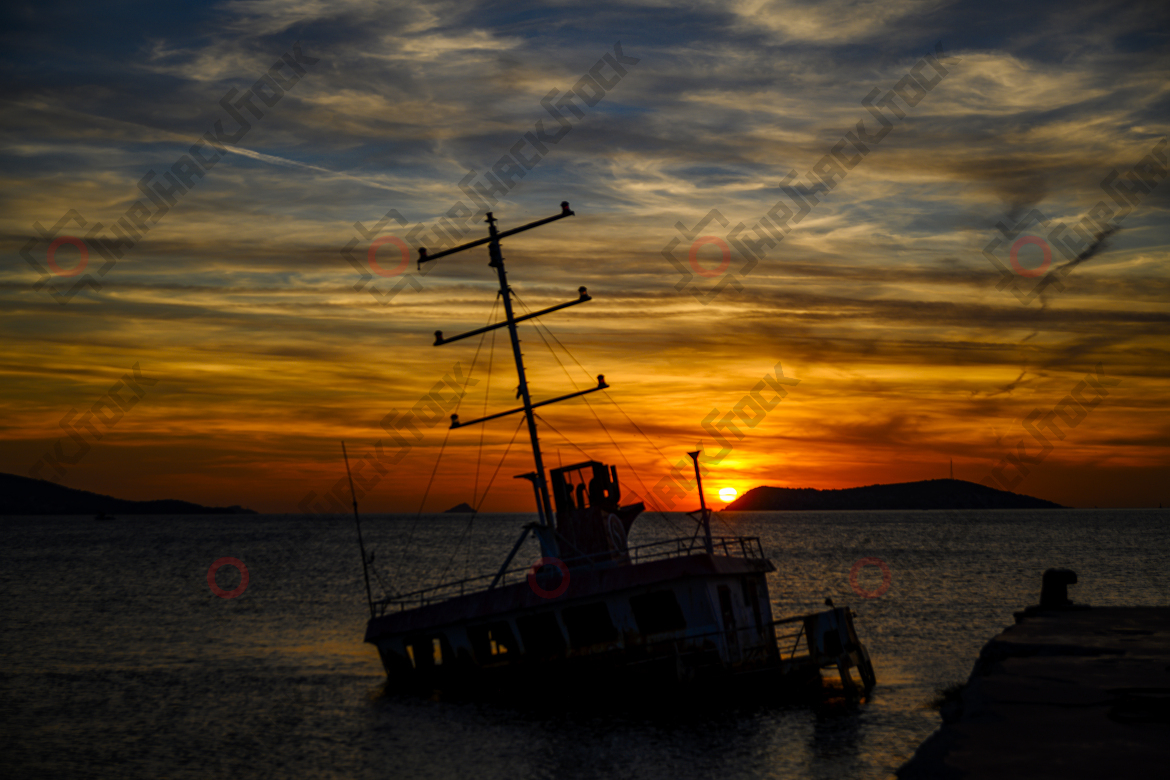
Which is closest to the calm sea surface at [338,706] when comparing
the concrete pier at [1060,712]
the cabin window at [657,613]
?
the cabin window at [657,613]

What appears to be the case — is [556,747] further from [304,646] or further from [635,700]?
[304,646]

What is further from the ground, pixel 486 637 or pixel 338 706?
pixel 486 637

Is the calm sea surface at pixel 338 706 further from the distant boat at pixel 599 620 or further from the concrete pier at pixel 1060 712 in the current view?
the concrete pier at pixel 1060 712

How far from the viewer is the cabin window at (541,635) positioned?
25.9 metres

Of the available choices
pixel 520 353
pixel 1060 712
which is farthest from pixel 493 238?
pixel 1060 712

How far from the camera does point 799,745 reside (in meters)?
23.1

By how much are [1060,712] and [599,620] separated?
44.2 ft

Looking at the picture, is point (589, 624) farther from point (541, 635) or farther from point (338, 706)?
point (338, 706)

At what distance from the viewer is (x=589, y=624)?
25.5 m

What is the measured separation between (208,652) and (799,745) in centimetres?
2880

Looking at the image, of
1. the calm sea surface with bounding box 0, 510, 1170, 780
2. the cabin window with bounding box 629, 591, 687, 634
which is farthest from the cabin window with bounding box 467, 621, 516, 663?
the cabin window with bounding box 629, 591, 687, 634

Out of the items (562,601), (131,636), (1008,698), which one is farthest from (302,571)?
(1008,698)

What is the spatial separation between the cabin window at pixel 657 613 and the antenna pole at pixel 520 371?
431 centimetres

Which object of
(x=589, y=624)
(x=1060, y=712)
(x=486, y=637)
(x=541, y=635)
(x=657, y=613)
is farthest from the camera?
(x=486, y=637)
